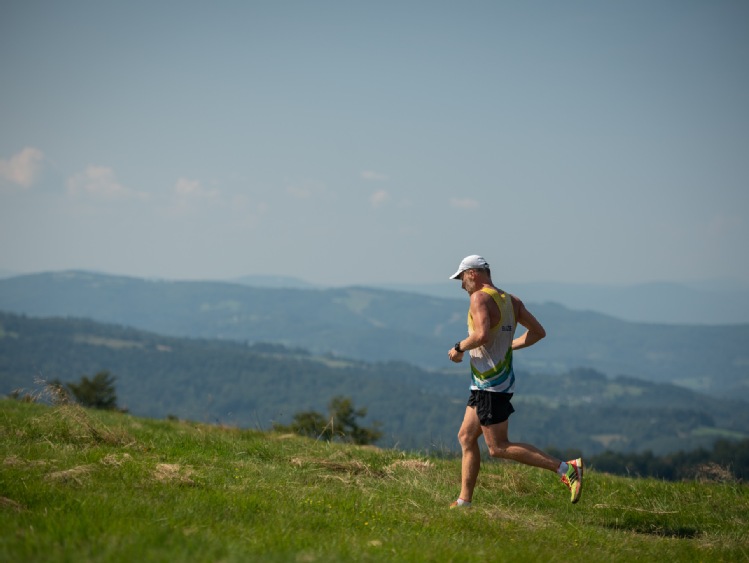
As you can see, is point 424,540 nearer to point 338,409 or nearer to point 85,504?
point 85,504

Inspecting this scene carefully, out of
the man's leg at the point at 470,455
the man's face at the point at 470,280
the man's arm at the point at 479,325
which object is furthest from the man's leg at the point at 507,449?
the man's face at the point at 470,280

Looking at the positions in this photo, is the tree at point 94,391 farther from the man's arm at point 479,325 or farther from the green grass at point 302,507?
the man's arm at point 479,325

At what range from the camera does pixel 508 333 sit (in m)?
8.77

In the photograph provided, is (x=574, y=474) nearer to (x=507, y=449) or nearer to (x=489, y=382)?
(x=507, y=449)

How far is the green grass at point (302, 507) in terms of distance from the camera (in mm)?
5812

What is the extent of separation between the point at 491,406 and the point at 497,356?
57 centimetres

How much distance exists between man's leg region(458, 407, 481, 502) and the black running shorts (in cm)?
13

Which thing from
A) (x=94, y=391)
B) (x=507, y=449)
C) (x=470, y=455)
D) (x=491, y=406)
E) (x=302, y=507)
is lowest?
(x=94, y=391)

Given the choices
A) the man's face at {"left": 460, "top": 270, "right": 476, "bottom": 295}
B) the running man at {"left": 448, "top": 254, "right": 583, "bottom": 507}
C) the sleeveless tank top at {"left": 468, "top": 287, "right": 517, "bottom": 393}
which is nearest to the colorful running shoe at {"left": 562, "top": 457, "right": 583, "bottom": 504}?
the running man at {"left": 448, "top": 254, "right": 583, "bottom": 507}

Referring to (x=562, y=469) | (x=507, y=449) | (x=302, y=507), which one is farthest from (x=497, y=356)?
(x=302, y=507)

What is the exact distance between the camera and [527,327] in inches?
371

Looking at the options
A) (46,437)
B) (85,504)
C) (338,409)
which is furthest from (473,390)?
(338,409)

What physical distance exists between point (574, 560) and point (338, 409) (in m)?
51.3

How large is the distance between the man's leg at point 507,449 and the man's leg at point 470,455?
0.12 metres
